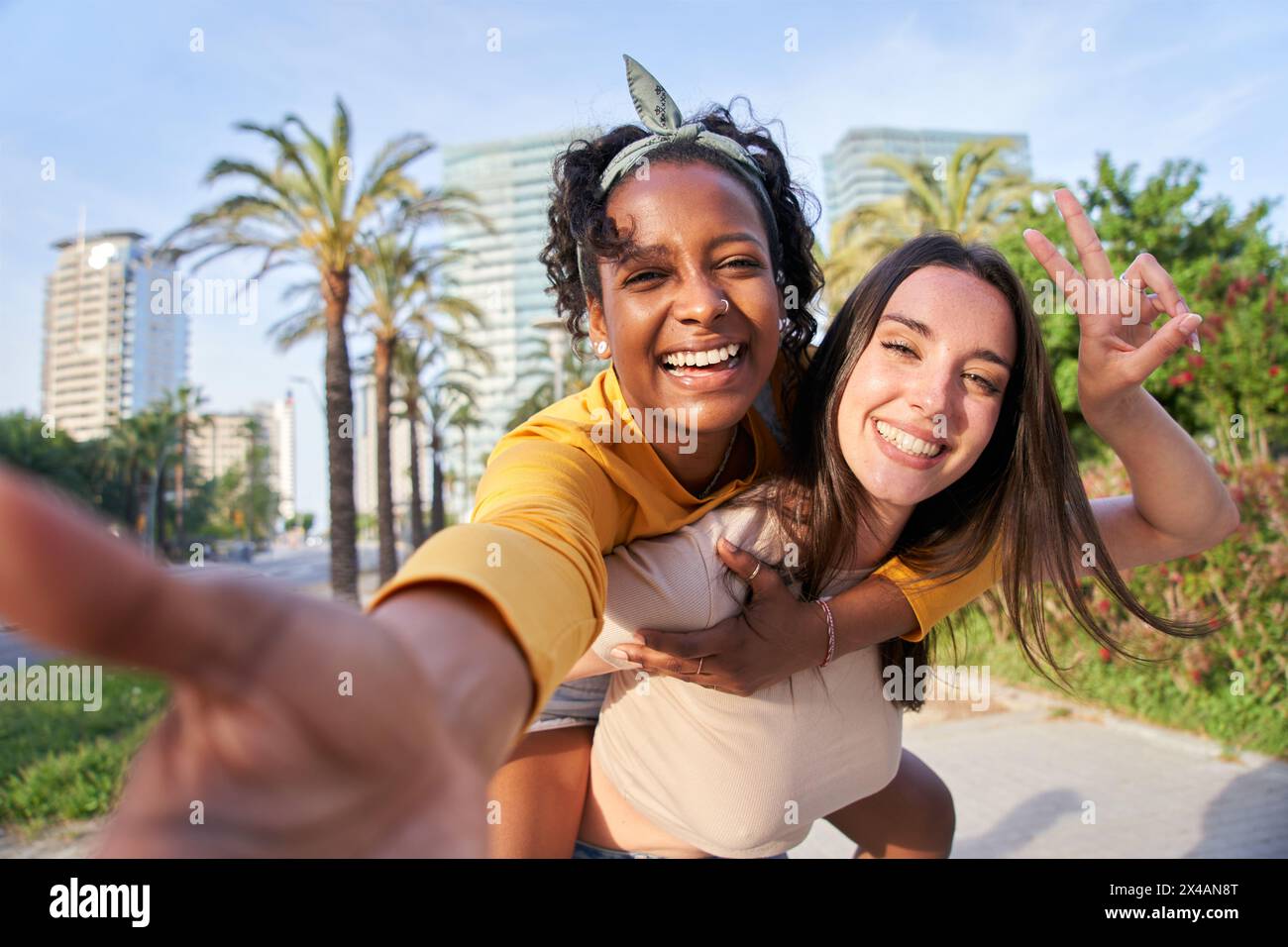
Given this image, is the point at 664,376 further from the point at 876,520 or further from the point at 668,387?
the point at 876,520

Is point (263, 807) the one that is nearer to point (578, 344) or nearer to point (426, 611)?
point (426, 611)

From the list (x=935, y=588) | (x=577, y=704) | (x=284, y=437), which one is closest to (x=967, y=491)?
(x=935, y=588)

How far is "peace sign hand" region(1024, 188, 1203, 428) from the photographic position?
1874mm

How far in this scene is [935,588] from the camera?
1.88 m

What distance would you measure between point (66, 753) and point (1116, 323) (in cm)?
975

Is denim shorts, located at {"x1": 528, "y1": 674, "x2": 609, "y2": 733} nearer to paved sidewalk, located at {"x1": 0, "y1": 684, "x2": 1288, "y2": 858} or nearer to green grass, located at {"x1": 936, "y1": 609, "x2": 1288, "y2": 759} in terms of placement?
paved sidewalk, located at {"x1": 0, "y1": 684, "x2": 1288, "y2": 858}

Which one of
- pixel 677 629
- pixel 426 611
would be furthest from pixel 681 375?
pixel 426 611

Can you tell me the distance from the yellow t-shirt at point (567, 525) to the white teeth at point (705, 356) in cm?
16

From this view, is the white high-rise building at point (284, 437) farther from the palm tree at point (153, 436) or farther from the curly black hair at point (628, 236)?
the curly black hair at point (628, 236)

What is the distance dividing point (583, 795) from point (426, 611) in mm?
1546

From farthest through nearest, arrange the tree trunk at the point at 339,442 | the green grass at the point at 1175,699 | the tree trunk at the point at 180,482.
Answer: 1. the tree trunk at the point at 180,482
2. the tree trunk at the point at 339,442
3. the green grass at the point at 1175,699

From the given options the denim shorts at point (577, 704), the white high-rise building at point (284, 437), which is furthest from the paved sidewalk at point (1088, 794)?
the white high-rise building at point (284, 437)

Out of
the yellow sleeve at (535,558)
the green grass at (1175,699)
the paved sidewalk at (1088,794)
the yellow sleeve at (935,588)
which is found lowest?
the paved sidewalk at (1088,794)

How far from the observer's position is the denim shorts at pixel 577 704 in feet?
6.95
